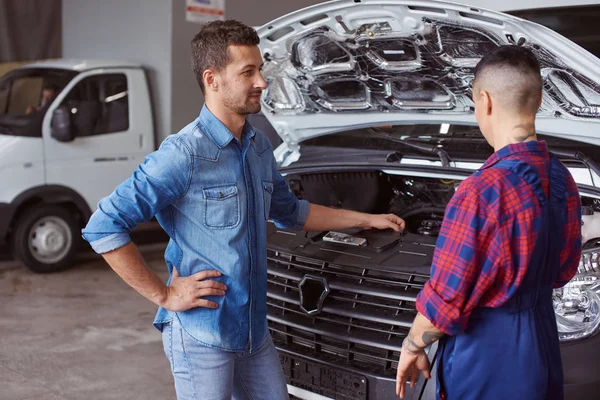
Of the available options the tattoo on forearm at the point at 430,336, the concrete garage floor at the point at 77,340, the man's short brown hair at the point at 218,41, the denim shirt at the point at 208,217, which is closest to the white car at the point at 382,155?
the denim shirt at the point at 208,217

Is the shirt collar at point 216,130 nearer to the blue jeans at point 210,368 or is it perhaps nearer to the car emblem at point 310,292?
the blue jeans at point 210,368

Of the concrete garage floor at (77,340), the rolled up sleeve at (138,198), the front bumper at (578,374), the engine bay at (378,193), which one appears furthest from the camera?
the concrete garage floor at (77,340)

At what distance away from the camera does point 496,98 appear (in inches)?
72.7

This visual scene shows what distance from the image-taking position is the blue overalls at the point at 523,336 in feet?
5.97

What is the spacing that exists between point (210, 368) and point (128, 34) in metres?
6.90

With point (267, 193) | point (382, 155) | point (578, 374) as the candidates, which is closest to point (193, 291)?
point (267, 193)

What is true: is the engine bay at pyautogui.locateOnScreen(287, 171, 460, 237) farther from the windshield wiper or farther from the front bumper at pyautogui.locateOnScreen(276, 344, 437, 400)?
the front bumper at pyautogui.locateOnScreen(276, 344, 437, 400)

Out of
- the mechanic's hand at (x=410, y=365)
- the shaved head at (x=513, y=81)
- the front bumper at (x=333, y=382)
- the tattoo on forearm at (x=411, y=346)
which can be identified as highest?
the shaved head at (x=513, y=81)

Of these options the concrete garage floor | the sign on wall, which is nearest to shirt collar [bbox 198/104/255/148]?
the concrete garage floor

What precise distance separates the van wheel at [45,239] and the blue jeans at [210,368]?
469 cm

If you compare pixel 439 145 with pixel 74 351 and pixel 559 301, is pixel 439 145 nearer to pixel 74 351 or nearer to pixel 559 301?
pixel 559 301

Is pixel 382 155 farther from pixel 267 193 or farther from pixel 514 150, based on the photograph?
pixel 514 150

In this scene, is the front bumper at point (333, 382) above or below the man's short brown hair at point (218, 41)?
below

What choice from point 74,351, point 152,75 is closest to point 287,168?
point 74,351
